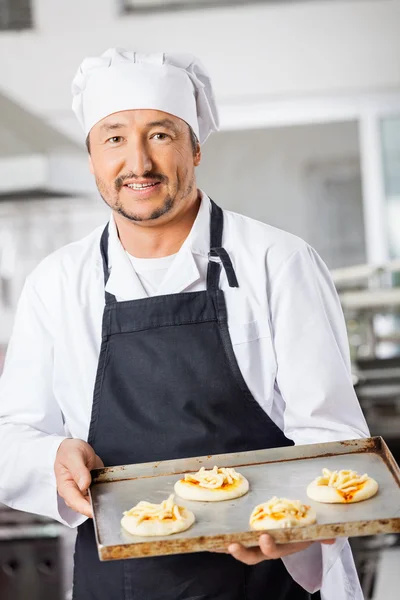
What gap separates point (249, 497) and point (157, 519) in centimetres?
20

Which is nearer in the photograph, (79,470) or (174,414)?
(79,470)

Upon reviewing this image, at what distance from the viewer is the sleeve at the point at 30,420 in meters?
1.76

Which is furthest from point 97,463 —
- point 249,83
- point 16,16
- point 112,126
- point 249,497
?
point 16,16

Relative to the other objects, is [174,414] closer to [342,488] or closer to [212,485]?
[212,485]

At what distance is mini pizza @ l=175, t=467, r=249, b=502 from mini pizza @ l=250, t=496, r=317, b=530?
8cm

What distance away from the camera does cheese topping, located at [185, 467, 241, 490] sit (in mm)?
1548

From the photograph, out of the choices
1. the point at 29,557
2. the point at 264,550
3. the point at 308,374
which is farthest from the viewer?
the point at 29,557

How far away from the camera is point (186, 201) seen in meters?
1.87

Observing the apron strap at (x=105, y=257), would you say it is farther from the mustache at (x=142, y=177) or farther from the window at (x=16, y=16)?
the window at (x=16, y=16)

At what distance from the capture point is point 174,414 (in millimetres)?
1760

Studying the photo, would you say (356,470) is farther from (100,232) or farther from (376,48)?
(376,48)

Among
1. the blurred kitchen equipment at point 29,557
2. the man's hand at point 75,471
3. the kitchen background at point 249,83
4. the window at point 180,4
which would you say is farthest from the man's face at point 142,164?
the window at point 180,4

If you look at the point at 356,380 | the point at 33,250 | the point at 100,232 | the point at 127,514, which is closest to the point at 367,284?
the point at 356,380

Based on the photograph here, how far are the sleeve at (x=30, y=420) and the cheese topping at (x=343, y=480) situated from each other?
0.53 m
